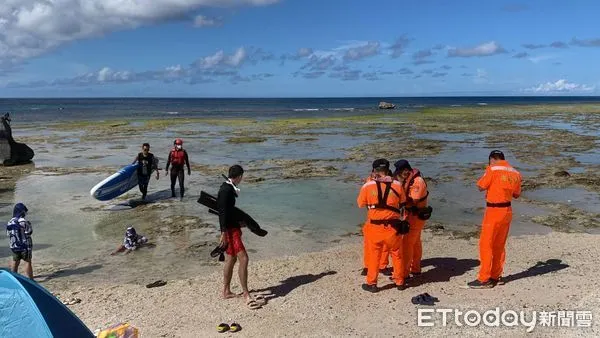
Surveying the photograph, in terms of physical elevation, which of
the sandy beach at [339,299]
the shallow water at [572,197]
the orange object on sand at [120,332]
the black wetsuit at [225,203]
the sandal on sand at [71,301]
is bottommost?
the sandal on sand at [71,301]

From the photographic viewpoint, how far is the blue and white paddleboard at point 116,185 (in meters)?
15.0

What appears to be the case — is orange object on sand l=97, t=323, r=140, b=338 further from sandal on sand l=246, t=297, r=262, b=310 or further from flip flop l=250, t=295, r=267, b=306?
flip flop l=250, t=295, r=267, b=306

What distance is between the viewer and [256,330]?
22.1ft

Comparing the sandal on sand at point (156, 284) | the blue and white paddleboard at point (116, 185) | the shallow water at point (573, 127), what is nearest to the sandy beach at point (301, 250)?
the sandal on sand at point (156, 284)

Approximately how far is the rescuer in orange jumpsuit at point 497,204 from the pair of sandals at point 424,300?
94 cm

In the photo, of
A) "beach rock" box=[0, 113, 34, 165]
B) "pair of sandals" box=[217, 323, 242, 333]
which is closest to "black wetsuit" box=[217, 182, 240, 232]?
"pair of sandals" box=[217, 323, 242, 333]

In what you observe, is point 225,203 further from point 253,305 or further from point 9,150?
point 9,150

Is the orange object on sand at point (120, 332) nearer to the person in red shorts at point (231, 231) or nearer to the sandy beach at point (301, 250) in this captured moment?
the sandy beach at point (301, 250)

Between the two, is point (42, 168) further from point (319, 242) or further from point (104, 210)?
point (319, 242)

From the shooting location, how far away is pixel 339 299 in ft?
25.3

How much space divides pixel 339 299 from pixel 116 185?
1013 centimetres

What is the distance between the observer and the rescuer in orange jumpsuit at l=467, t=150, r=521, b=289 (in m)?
7.56

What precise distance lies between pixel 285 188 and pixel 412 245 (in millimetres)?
9935

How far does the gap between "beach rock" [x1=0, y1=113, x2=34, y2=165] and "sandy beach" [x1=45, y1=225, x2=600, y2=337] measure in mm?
17955
